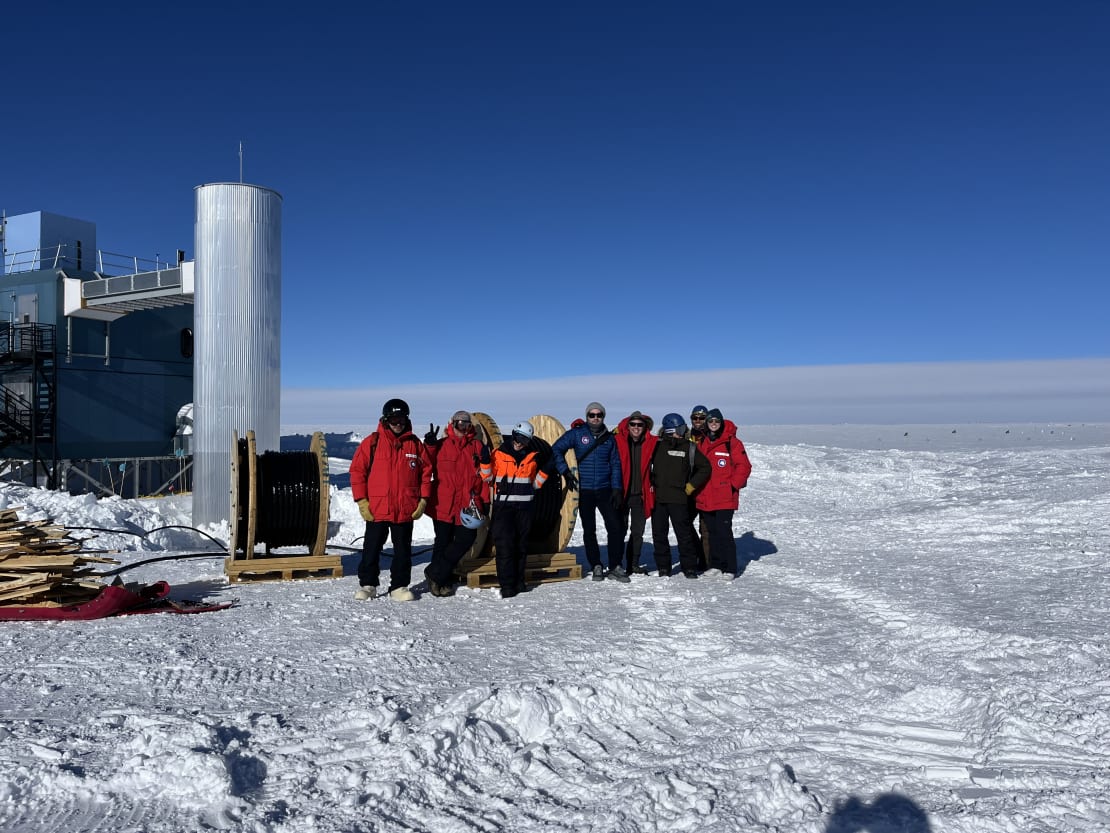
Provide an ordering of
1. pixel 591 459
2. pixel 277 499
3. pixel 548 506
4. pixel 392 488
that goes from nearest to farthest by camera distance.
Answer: pixel 392 488 → pixel 591 459 → pixel 277 499 → pixel 548 506

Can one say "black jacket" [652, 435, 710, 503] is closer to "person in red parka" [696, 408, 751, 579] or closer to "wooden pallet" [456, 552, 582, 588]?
"person in red parka" [696, 408, 751, 579]

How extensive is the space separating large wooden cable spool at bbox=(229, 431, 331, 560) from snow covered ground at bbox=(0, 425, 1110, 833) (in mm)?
595

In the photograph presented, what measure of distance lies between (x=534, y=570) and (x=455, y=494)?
1.54m

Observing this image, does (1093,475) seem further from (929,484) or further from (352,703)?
(352,703)

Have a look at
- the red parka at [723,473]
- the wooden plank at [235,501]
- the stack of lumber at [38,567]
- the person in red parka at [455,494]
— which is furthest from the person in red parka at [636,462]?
the stack of lumber at [38,567]

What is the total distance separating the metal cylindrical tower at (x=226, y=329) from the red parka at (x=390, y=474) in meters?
8.87

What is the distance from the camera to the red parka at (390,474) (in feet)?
25.1

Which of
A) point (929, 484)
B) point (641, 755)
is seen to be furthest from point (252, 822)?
point (929, 484)

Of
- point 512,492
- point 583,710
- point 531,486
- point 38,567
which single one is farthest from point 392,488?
point 583,710

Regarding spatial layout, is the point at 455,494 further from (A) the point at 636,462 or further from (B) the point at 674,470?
(B) the point at 674,470

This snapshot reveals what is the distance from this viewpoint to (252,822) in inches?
128

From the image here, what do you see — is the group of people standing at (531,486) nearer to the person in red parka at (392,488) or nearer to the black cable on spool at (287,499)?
the person in red parka at (392,488)

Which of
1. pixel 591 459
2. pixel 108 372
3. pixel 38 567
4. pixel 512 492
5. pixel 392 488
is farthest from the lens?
pixel 108 372

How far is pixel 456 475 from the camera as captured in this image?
7.78m
